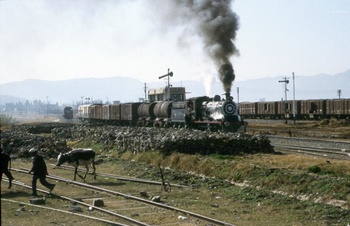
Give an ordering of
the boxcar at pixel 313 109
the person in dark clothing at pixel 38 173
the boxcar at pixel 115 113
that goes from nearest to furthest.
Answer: the person in dark clothing at pixel 38 173
the boxcar at pixel 115 113
the boxcar at pixel 313 109

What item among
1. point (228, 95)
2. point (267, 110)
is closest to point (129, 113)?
point (228, 95)

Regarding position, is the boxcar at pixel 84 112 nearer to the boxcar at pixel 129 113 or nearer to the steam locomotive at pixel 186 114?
the steam locomotive at pixel 186 114

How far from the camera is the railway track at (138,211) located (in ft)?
45.9

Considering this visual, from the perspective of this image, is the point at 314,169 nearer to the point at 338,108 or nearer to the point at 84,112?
the point at 338,108

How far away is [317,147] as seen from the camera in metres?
31.4

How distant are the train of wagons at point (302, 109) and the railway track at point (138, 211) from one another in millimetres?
47801

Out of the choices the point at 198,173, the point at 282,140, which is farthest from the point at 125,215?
the point at 282,140

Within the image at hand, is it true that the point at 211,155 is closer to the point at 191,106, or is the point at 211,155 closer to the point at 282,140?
the point at 282,140

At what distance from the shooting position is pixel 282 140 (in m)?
36.2

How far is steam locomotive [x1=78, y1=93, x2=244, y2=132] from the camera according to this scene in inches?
1414

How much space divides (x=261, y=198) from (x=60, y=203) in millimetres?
6641

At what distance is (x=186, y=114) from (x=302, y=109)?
36.7m

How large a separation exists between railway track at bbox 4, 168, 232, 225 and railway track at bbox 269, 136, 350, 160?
38.9 ft

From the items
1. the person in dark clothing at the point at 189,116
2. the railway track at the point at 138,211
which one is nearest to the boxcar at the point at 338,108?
the person in dark clothing at the point at 189,116
